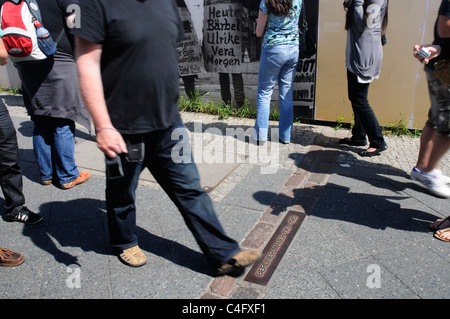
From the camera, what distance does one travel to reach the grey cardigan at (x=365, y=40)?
4.08 m

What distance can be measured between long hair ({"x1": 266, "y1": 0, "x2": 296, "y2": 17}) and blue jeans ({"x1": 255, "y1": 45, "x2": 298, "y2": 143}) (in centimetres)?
36

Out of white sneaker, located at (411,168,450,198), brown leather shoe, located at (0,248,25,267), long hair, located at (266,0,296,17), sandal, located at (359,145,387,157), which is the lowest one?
sandal, located at (359,145,387,157)

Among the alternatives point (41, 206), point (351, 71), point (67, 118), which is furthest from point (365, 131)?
point (41, 206)

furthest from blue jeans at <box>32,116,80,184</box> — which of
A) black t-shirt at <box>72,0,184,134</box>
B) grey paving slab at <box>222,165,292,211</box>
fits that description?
black t-shirt at <box>72,0,184,134</box>

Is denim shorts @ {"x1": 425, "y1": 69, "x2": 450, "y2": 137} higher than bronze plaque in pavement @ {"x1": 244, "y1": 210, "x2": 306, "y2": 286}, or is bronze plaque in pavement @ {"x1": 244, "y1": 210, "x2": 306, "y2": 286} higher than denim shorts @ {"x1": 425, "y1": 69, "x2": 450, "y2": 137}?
denim shorts @ {"x1": 425, "y1": 69, "x2": 450, "y2": 137}

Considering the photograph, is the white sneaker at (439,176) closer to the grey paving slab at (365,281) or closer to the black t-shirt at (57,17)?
the grey paving slab at (365,281)

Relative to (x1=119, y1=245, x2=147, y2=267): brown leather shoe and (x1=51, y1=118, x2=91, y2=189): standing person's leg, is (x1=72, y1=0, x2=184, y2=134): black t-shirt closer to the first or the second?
(x1=119, y1=245, x2=147, y2=267): brown leather shoe

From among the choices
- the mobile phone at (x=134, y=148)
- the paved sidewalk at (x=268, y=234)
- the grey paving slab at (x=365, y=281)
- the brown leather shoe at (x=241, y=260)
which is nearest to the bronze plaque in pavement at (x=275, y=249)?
the paved sidewalk at (x=268, y=234)

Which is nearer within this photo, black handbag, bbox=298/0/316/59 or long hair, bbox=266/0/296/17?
long hair, bbox=266/0/296/17

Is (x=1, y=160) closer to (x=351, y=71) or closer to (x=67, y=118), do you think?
(x=67, y=118)

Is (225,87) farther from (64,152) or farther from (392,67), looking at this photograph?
(64,152)

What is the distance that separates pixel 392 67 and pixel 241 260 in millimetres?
3553

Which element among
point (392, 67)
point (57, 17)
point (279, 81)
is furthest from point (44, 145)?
point (392, 67)

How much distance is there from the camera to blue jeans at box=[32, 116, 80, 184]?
12.7 ft
